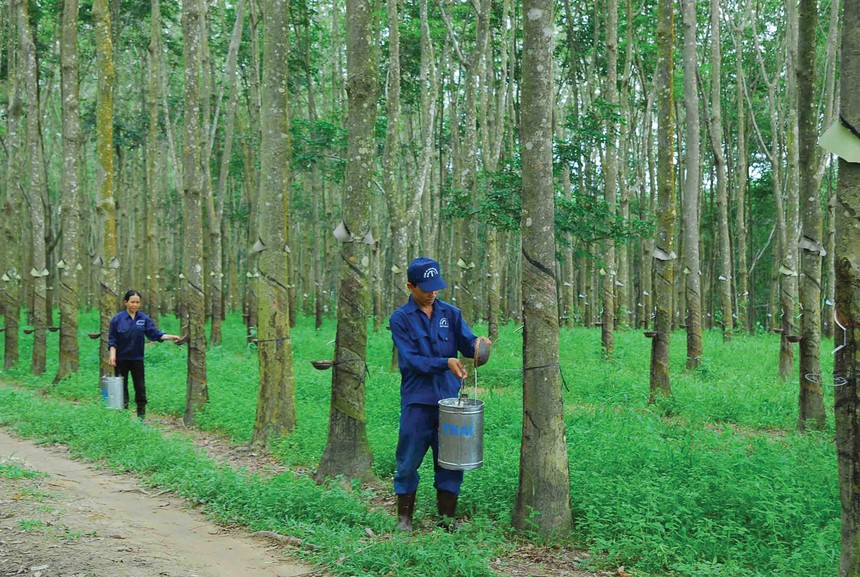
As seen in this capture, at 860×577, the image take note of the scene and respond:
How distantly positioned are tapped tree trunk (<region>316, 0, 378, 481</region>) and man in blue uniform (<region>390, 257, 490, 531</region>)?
4.22ft

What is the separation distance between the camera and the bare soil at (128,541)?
3910mm

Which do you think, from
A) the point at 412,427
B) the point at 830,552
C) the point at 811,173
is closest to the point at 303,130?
A: the point at 811,173

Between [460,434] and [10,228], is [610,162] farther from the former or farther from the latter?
[10,228]

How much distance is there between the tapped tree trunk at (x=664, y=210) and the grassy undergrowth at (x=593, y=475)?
522 mm

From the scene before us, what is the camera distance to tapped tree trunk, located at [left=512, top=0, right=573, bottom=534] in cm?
444

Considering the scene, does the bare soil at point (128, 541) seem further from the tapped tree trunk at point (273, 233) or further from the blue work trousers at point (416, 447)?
the tapped tree trunk at point (273, 233)

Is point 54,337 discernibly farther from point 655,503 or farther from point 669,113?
point 655,503

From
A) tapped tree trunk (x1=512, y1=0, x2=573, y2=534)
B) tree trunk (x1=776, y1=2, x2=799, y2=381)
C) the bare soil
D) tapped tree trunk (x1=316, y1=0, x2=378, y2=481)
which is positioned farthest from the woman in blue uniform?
A: tree trunk (x1=776, y1=2, x2=799, y2=381)

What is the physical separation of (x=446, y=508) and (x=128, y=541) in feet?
6.81

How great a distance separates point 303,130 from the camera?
16250mm

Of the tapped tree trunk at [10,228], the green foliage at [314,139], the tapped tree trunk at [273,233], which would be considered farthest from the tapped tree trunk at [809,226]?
the tapped tree trunk at [10,228]

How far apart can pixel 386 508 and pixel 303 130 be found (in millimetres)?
12665

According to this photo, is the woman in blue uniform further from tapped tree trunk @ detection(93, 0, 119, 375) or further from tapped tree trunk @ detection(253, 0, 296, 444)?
tapped tree trunk @ detection(93, 0, 119, 375)

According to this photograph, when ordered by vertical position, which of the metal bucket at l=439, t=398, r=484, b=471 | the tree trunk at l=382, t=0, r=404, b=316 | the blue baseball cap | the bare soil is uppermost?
the tree trunk at l=382, t=0, r=404, b=316
